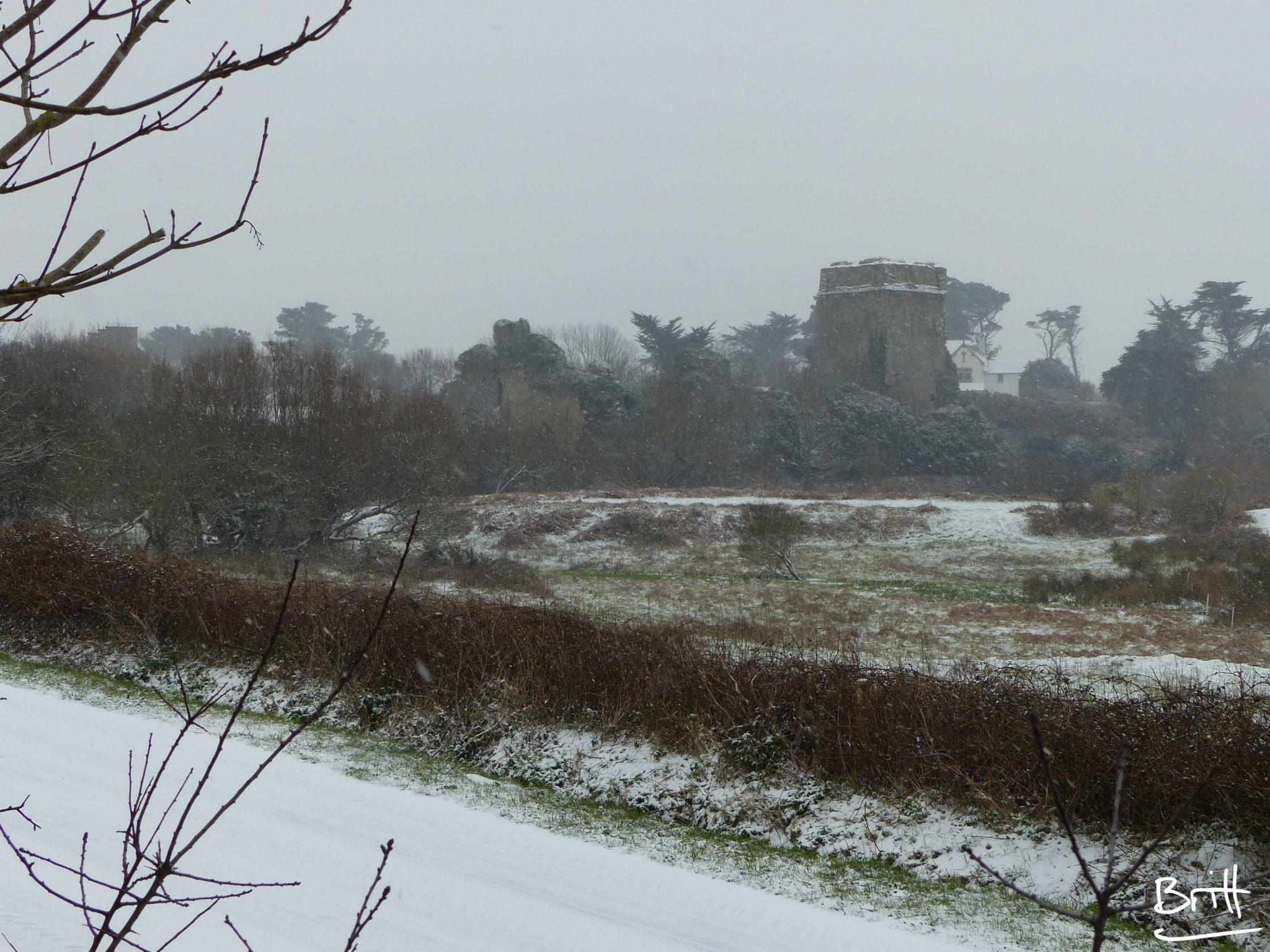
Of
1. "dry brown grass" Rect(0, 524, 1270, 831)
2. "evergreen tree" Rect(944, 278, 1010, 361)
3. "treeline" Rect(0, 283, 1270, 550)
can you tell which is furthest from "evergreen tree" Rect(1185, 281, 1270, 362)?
"dry brown grass" Rect(0, 524, 1270, 831)

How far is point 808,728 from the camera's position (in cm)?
760

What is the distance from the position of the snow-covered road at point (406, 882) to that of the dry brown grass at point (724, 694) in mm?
1729

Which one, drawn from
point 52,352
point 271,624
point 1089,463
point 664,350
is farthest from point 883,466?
point 271,624

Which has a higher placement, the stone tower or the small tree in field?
the stone tower

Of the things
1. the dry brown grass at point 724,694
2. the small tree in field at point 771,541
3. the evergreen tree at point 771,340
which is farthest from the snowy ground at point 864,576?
the evergreen tree at point 771,340

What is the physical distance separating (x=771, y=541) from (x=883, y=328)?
31.0 metres

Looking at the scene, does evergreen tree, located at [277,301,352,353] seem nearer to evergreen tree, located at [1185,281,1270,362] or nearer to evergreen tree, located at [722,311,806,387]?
evergreen tree, located at [722,311,806,387]

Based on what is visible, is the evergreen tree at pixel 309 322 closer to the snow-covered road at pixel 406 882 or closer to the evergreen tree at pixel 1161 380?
the evergreen tree at pixel 1161 380

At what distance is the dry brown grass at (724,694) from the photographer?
6.39m

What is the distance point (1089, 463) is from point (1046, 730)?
137 feet

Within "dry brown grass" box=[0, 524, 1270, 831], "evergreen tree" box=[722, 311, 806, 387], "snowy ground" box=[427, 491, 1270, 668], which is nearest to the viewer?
"dry brown grass" box=[0, 524, 1270, 831]

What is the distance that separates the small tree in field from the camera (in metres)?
25.0

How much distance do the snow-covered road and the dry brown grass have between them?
5.67 ft

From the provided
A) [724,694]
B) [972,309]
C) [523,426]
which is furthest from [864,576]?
[972,309]
